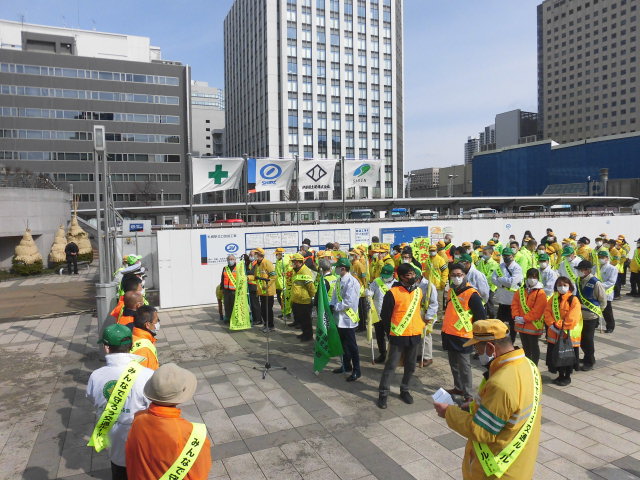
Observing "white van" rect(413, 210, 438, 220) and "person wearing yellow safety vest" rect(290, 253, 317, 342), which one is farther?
Result: "white van" rect(413, 210, 438, 220)

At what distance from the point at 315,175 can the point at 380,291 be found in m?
8.65

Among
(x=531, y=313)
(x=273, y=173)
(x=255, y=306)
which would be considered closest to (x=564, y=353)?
(x=531, y=313)

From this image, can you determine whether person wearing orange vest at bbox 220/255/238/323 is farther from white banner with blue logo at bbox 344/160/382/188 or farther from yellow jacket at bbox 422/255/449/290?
white banner with blue logo at bbox 344/160/382/188

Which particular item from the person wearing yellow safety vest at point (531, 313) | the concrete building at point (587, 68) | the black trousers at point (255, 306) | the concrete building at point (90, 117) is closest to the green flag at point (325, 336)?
the person wearing yellow safety vest at point (531, 313)

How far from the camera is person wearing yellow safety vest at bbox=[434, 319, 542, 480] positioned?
2883mm

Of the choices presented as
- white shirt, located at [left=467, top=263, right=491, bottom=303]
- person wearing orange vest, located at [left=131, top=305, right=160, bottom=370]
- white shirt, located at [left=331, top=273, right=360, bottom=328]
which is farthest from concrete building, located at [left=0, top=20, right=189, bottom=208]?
person wearing orange vest, located at [left=131, top=305, right=160, bottom=370]

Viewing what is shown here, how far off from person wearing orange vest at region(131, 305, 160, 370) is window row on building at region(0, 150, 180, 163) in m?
71.6

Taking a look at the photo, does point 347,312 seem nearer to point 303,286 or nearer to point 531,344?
point 303,286

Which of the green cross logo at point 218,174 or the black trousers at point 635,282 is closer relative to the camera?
the black trousers at point 635,282

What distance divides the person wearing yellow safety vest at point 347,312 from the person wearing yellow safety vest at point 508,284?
11.8 ft

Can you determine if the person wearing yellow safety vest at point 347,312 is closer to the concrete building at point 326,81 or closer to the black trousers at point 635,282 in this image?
the black trousers at point 635,282

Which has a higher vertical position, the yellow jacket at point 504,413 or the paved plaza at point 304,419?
the yellow jacket at point 504,413

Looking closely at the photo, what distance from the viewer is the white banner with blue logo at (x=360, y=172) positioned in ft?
53.8

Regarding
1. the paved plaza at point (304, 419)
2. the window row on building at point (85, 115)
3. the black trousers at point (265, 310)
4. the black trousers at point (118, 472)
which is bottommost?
the paved plaza at point (304, 419)
